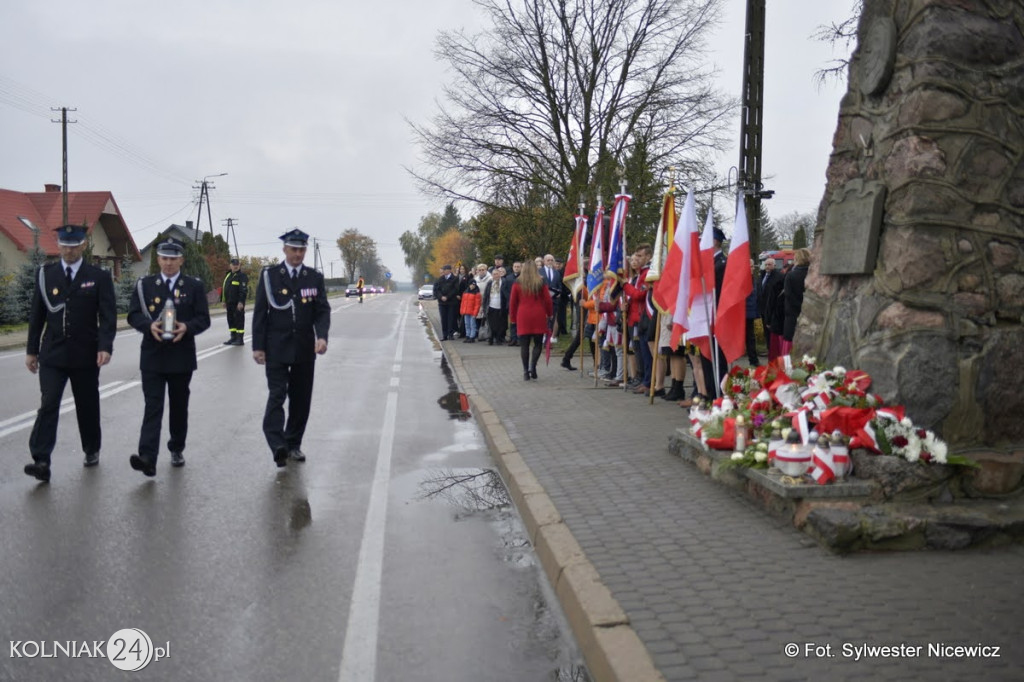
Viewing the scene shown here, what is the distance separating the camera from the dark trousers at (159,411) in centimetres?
745

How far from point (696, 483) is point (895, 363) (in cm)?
165

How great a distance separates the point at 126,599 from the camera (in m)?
4.72

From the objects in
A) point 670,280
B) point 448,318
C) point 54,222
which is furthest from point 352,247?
point 670,280

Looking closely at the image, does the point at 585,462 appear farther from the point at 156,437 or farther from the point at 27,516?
the point at 27,516

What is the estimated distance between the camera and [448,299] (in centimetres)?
2384

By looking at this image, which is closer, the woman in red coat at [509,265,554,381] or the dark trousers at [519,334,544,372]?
the woman in red coat at [509,265,554,381]

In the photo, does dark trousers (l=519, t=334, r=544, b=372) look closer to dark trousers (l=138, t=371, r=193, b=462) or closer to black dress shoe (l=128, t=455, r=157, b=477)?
dark trousers (l=138, t=371, r=193, b=462)

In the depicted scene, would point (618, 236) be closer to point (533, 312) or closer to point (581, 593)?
point (533, 312)

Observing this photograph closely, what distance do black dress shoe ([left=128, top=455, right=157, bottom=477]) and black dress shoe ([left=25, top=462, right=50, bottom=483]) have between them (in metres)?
0.62

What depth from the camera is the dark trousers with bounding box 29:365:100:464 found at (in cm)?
732

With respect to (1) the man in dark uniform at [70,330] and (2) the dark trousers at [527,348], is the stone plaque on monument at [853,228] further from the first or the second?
(2) the dark trousers at [527,348]

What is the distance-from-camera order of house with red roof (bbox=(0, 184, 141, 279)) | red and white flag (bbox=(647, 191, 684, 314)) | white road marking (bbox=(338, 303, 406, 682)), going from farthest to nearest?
house with red roof (bbox=(0, 184, 141, 279)), red and white flag (bbox=(647, 191, 684, 314)), white road marking (bbox=(338, 303, 406, 682))

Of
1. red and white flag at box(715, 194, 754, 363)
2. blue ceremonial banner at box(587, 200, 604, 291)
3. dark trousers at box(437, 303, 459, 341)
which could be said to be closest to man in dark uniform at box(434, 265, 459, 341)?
dark trousers at box(437, 303, 459, 341)

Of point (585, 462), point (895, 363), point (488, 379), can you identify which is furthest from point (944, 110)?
point (488, 379)
